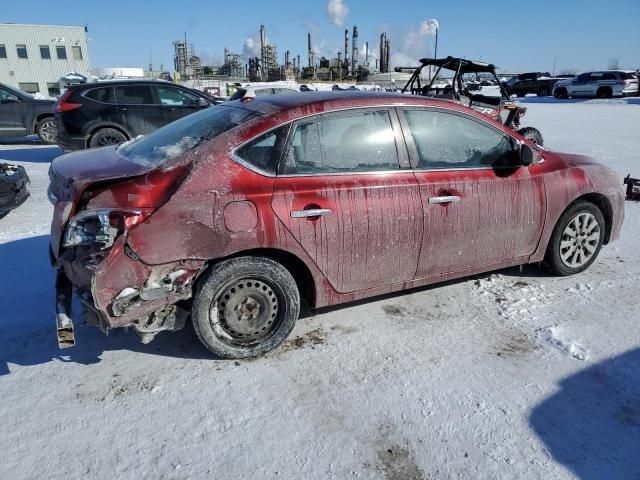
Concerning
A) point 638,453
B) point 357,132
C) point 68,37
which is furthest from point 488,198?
point 68,37

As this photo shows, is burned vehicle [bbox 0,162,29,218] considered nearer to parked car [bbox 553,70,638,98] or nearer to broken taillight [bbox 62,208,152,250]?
broken taillight [bbox 62,208,152,250]

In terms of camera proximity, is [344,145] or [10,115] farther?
[10,115]

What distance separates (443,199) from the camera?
136 inches

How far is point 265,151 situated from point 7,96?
11601 millimetres

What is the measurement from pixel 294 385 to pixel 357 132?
172cm

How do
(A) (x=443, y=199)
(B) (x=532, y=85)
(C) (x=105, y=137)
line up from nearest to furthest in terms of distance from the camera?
(A) (x=443, y=199) → (C) (x=105, y=137) → (B) (x=532, y=85)

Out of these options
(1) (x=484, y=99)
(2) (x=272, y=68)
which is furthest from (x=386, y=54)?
(1) (x=484, y=99)

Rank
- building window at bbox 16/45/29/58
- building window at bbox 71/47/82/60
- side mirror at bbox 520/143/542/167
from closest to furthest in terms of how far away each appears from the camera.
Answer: side mirror at bbox 520/143/542/167, building window at bbox 16/45/29/58, building window at bbox 71/47/82/60

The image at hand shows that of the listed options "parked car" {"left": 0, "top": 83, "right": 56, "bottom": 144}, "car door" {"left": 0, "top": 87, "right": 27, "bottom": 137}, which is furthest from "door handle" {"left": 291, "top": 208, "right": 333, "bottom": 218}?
"car door" {"left": 0, "top": 87, "right": 27, "bottom": 137}

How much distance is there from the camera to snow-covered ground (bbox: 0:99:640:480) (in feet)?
7.53

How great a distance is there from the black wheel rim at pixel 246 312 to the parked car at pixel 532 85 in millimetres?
39237

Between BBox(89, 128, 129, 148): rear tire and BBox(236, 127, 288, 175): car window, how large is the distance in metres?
6.81

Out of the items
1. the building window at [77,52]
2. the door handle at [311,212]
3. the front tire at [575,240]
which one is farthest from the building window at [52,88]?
the front tire at [575,240]

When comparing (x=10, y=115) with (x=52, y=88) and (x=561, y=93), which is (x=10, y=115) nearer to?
(x=561, y=93)
